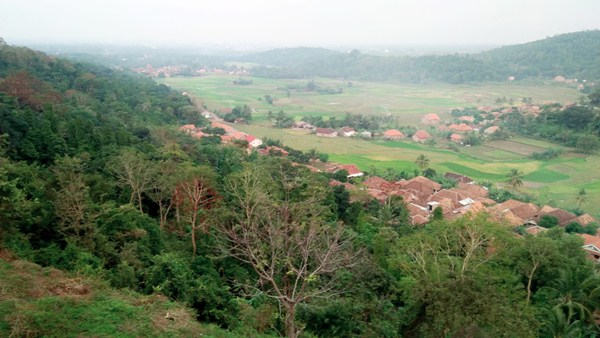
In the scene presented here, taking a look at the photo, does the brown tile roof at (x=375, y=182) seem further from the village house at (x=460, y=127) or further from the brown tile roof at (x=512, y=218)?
the village house at (x=460, y=127)

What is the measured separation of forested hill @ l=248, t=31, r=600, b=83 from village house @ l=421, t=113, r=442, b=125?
136 feet

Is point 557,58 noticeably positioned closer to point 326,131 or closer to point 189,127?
point 326,131

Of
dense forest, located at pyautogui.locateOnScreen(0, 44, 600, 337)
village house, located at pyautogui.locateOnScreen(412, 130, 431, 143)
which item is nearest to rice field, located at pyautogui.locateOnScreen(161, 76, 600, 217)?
village house, located at pyautogui.locateOnScreen(412, 130, 431, 143)

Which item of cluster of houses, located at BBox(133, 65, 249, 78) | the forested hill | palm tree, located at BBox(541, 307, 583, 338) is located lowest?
palm tree, located at BBox(541, 307, 583, 338)

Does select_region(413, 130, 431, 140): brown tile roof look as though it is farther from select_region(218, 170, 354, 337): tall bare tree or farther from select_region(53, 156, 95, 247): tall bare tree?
select_region(53, 156, 95, 247): tall bare tree

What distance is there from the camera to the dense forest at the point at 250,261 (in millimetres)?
7340

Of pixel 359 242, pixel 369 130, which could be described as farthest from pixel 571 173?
pixel 359 242

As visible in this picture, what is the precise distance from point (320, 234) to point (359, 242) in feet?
14.4

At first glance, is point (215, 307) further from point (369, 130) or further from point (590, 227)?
point (369, 130)

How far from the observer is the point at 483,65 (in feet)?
312

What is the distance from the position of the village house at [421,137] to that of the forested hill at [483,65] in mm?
52844

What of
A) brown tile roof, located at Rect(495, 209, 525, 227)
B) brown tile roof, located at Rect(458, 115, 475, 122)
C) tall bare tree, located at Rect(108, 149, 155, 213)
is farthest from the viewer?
brown tile roof, located at Rect(458, 115, 475, 122)

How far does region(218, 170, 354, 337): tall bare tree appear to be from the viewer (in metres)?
7.07

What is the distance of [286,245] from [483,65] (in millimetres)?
97241
